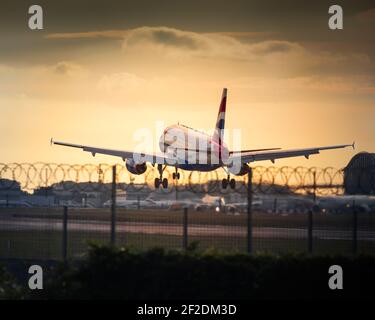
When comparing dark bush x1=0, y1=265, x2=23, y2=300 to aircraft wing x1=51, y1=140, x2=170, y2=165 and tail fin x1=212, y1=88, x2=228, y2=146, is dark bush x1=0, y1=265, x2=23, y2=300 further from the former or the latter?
tail fin x1=212, y1=88, x2=228, y2=146

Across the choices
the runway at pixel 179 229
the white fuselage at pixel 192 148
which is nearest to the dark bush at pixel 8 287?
the runway at pixel 179 229

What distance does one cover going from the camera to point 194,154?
232 feet

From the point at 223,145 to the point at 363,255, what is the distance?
5056 cm

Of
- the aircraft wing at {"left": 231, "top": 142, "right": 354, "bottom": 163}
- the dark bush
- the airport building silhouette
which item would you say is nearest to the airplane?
the aircraft wing at {"left": 231, "top": 142, "right": 354, "bottom": 163}

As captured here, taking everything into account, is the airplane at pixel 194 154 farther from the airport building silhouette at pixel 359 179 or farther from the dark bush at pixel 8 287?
the dark bush at pixel 8 287

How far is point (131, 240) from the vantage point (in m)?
29.6

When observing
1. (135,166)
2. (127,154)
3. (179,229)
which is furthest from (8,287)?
(127,154)

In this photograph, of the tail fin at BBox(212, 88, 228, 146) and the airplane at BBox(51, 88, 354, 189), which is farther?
the tail fin at BBox(212, 88, 228, 146)

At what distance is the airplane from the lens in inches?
2717

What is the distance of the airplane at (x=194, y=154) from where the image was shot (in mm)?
69000

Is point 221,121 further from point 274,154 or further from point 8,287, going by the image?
point 8,287

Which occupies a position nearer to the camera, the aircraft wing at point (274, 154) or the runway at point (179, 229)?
the runway at point (179, 229)
